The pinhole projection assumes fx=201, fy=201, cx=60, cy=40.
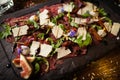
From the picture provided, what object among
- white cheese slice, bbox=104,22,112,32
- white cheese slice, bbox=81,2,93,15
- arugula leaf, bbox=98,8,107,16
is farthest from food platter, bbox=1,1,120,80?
white cheese slice, bbox=81,2,93,15

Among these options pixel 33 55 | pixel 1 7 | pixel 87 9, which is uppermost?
pixel 1 7

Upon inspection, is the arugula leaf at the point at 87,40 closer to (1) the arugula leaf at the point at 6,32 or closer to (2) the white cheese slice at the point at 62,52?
(2) the white cheese slice at the point at 62,52

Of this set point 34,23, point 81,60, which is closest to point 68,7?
point 34,23

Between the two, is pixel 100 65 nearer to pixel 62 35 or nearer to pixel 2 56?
pixel 62 35

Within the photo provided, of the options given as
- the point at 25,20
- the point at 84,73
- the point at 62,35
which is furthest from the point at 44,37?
the point at 84,73

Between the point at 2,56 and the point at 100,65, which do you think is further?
the point at 2,56
